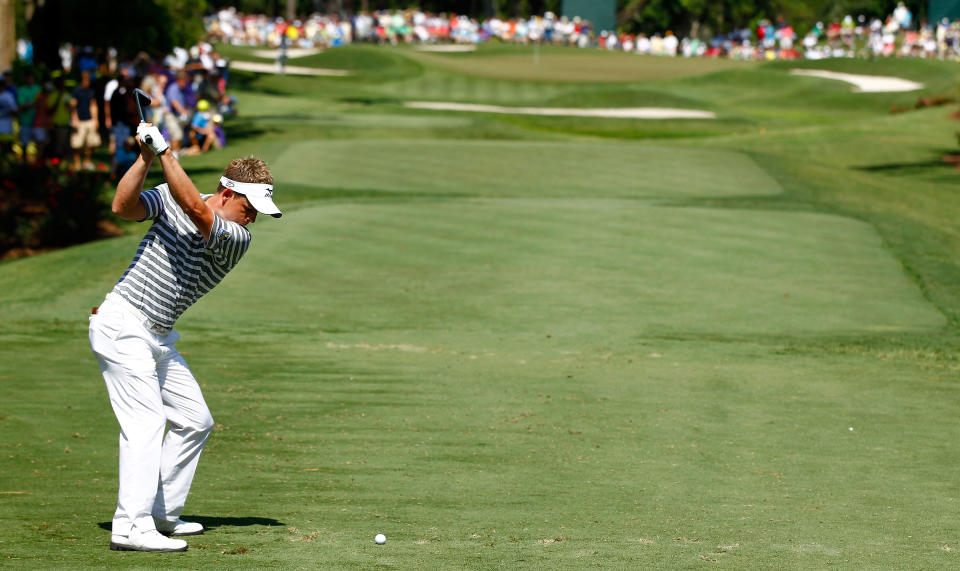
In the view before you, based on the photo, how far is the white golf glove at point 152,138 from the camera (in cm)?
591

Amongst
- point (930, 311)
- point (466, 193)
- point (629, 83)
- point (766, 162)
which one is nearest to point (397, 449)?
point (930, 311)

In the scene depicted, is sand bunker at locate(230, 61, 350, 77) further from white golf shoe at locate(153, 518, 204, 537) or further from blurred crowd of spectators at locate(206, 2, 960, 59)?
white golf shoe at locate(153, 518, 204, 537)

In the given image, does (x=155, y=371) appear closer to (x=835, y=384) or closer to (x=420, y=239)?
(x=835, y=384)

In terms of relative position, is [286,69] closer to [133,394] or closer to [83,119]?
[83,119]

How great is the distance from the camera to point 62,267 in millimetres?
18469

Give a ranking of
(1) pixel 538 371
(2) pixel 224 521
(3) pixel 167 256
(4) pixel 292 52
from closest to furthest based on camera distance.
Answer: (3) pixel 167 256
(2) pixel 224 521
(1) pixel 538 371
(4) pixel 292 52

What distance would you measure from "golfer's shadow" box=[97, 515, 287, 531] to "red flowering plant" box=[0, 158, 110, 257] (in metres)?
15.7

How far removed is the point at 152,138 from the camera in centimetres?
591

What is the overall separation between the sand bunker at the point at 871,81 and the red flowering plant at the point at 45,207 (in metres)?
44.9

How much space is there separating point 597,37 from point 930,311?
84.1m

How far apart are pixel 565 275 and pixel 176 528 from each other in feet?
39.0

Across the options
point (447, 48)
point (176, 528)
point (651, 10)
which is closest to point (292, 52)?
point (447, 48)

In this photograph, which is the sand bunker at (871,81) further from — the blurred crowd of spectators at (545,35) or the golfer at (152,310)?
the golfer at (152,310)

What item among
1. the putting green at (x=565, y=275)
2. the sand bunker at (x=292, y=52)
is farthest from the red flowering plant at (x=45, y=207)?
the sand bunker at (x=292, y=52)
